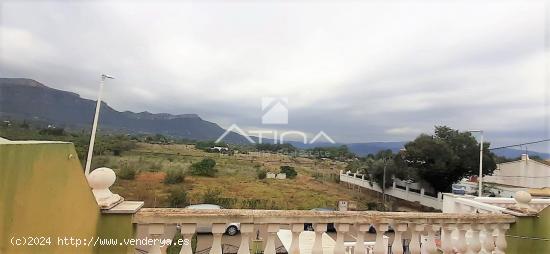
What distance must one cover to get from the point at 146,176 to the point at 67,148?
1450 centimetres

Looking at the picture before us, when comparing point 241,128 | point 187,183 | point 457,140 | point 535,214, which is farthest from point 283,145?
point 535,214

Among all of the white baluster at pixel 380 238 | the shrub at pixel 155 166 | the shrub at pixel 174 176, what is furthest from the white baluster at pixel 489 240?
the shrub at pixel 155 166

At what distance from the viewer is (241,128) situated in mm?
14047

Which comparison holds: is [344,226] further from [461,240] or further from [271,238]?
[461,240]

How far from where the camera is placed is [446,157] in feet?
50.1

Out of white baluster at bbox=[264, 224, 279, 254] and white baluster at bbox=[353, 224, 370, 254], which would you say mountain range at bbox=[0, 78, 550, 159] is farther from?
white baluster at bbox=[353, 224, 370, 254]

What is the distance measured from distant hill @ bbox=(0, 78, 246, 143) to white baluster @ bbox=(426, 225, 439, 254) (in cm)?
420

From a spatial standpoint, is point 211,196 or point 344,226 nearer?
point 344,226

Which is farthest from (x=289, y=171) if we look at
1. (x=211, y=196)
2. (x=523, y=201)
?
(x=523, y=201)

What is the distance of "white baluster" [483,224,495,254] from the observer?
5.42 ft

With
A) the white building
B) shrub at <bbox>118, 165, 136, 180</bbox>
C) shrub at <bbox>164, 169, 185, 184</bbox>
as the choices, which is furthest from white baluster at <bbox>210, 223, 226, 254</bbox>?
the white building

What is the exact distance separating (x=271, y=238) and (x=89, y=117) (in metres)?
8.53

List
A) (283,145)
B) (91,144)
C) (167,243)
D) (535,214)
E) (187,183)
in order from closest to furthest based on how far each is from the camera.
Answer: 1. (167,243)
2. (535,214)
3. (91,144)
4. (187,183)
5. (283,145)

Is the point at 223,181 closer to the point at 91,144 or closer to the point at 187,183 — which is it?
the point at 187,183
